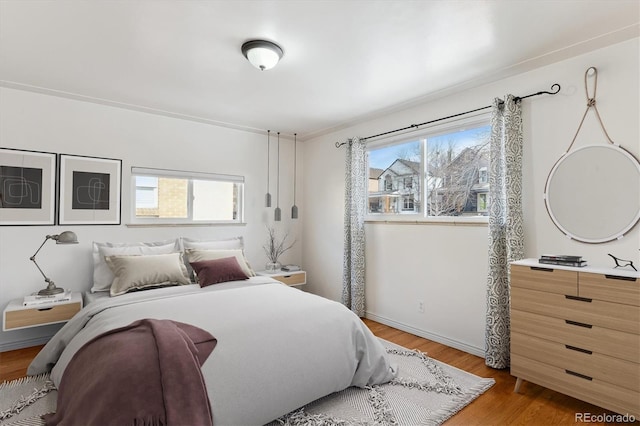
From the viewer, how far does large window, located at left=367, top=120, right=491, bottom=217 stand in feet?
10.3

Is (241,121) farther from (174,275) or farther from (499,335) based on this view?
(499,335)

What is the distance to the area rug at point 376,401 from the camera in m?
2.00

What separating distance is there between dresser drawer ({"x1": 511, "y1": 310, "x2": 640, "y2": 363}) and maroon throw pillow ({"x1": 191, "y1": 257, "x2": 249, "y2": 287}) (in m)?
2.46

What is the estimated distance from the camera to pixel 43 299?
114 inches

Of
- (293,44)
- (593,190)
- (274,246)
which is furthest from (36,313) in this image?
(593,190)

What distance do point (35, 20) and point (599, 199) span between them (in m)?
3.94

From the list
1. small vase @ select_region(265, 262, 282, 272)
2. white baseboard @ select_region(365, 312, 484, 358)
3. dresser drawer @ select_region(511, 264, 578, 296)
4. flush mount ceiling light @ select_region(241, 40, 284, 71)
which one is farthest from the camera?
small vase @ select_region(265, 262, 282, 272)

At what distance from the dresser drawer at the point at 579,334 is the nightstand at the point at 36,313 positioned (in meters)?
3.70

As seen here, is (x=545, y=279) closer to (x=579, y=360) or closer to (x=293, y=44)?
(x=579, y=360)

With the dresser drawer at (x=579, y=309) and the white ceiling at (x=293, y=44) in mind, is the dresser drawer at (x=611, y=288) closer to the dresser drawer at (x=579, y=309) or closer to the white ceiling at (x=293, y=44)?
the dresser drawer at (x=579, y=309)

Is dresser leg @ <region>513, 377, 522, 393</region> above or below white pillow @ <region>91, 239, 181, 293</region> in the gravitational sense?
below

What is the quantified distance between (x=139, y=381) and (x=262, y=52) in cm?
213

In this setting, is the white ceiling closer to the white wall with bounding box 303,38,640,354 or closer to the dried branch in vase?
the white wall with bounding box 303,38,640,354

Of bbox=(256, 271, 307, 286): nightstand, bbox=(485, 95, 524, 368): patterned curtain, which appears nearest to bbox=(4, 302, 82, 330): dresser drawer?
bbox=(256, 271, 307, 286): nightstand
